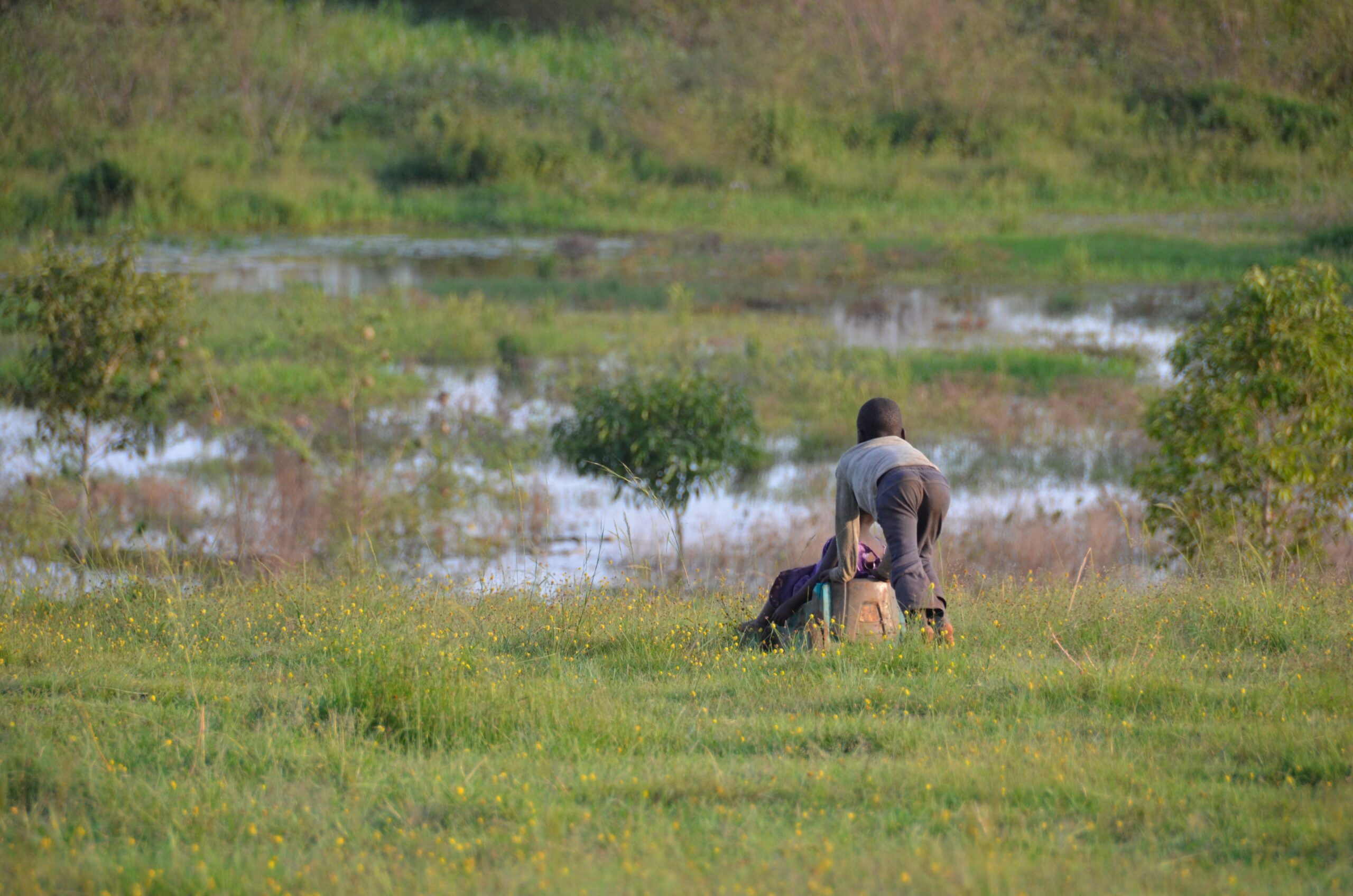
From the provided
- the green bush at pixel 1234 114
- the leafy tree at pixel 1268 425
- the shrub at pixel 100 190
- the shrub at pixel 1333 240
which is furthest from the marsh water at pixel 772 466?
the green bush at pixel 1234 114

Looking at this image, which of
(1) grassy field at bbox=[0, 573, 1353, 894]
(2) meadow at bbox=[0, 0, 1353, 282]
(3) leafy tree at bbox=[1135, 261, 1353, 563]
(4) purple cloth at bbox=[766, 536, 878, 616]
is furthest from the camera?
(2) meadow at bbox=[0, 0, 1353, 282]

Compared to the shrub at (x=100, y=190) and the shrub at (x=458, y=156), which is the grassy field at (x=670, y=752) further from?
the shrub at (x=458, y=156)

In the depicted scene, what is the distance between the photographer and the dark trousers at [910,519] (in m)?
5.11

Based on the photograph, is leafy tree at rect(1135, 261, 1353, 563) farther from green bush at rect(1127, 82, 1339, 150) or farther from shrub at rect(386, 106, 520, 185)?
shrub at rect(386, 106, 520, 185)

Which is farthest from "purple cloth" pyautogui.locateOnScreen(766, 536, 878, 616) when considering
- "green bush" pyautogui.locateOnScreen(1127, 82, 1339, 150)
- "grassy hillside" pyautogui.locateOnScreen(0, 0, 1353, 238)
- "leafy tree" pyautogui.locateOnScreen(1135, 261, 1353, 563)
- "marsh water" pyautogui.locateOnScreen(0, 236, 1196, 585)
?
"green bush" pyautogui.locateOnScreen(1127, 82, 1339, 150)

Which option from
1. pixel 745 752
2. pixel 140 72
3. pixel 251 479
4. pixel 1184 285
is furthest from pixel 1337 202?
pixel 140 72

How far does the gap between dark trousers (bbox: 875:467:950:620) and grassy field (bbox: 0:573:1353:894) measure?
327 mm

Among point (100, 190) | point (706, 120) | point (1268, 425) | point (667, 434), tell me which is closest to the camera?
point (1268, 425)

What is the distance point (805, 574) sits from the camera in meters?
5.62

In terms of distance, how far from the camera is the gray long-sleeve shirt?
521 centimetres

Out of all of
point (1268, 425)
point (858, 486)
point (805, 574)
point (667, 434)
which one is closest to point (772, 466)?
point (667, 434)

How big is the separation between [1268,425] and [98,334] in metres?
9.08

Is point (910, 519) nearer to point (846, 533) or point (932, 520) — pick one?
point (932, 520)

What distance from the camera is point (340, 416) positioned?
49.2 ft
